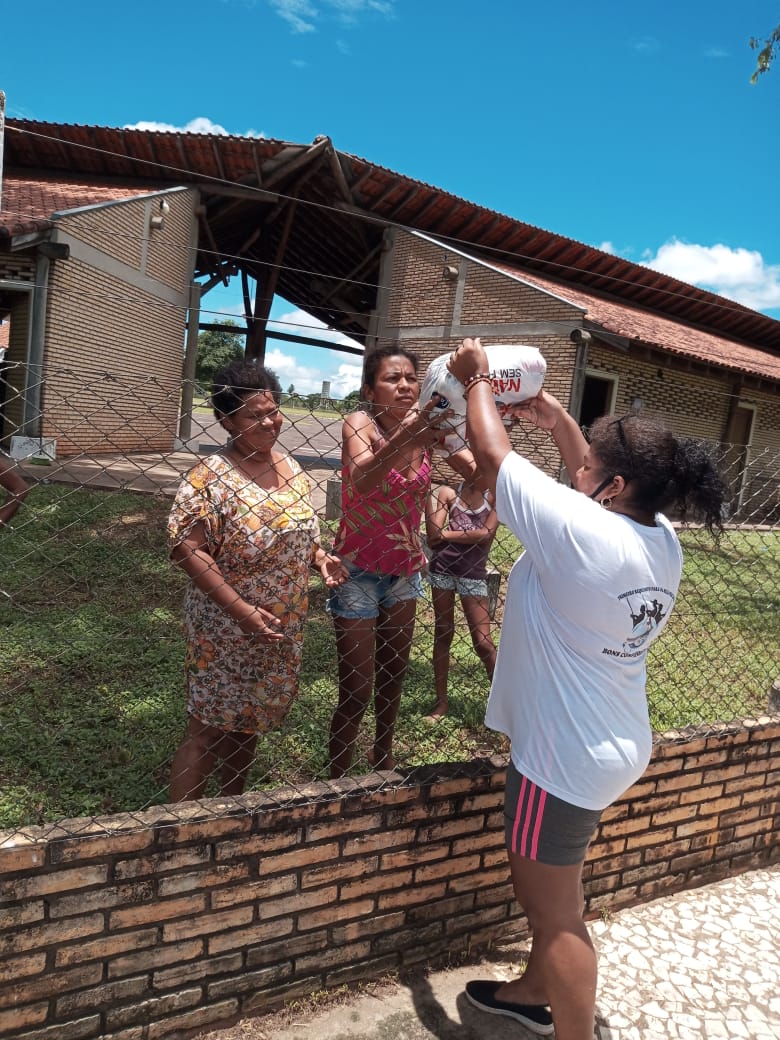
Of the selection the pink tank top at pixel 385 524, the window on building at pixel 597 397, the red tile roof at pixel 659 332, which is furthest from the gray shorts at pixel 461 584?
the red tile roof at pixel 659 332

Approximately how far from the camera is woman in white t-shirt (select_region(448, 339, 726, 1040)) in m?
1.48

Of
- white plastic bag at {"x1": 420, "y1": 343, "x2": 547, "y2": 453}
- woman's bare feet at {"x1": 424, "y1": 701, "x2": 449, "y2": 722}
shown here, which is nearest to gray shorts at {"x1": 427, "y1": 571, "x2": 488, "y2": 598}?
woman's bare feet at {"x1": 424, "y1": 701, "x2": 449, "y2": 722}

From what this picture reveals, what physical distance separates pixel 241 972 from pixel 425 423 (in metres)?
1.48

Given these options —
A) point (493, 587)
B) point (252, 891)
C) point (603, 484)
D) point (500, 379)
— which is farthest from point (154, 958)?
point (493, 587)

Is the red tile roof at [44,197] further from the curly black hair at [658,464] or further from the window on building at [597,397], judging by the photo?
the curly black hair at [658,464]

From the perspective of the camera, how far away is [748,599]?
24.2 ft

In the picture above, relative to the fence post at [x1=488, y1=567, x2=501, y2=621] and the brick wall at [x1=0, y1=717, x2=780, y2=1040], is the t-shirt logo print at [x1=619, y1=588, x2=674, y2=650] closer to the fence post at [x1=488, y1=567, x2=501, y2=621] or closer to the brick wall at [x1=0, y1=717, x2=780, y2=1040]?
the brick wall at [x1=0, y1=717, x2=780, y2=1040]

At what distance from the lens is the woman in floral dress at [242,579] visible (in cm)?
189

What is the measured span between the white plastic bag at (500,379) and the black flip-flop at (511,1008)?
1564 millimetres

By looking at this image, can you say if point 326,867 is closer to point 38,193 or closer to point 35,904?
point 35,904

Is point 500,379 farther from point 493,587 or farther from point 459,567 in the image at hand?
point 493,587

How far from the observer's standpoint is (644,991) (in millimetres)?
2137

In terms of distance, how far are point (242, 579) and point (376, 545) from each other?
493 mm

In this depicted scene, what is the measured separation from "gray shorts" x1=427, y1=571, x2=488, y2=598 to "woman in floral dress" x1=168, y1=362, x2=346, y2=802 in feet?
5.20
